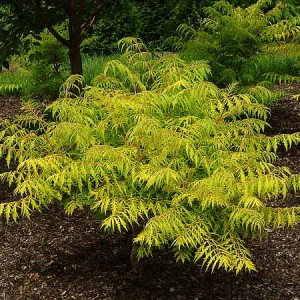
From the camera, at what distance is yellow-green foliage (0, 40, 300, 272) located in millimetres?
3604

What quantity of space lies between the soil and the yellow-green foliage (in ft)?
1.80

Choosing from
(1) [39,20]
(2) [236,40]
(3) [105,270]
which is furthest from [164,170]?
(2) [236,40]

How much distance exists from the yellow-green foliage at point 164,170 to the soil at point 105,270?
0.55 metres

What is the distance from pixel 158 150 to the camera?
4004 mm

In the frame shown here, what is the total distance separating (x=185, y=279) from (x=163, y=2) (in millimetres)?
12182

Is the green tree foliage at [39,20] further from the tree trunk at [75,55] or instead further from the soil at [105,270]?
the soil at [105,270]

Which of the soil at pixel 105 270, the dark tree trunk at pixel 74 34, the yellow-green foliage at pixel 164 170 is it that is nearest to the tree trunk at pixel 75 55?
the dark tree trunk at pixel 74 34


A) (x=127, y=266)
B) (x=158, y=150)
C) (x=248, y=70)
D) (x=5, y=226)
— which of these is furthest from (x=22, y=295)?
(x=248, y=70)

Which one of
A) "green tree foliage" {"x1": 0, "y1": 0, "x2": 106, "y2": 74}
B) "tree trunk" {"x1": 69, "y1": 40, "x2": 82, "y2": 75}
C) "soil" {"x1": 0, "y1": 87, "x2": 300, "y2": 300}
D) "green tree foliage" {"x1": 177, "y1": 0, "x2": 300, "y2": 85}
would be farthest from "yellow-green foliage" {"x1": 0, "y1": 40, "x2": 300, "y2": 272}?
"green tree foliage" {"x1": 177, "y1": 0, "x2": 300, "y2": 85}

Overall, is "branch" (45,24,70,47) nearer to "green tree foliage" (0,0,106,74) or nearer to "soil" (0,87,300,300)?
"green tree foliage" (0,0,106,74)

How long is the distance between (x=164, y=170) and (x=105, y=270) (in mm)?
1473

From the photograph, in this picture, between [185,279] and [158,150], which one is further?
[185,279]

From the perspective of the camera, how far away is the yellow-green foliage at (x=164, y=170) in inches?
142

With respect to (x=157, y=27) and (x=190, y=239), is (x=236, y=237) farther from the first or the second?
(x=157, y=27)
